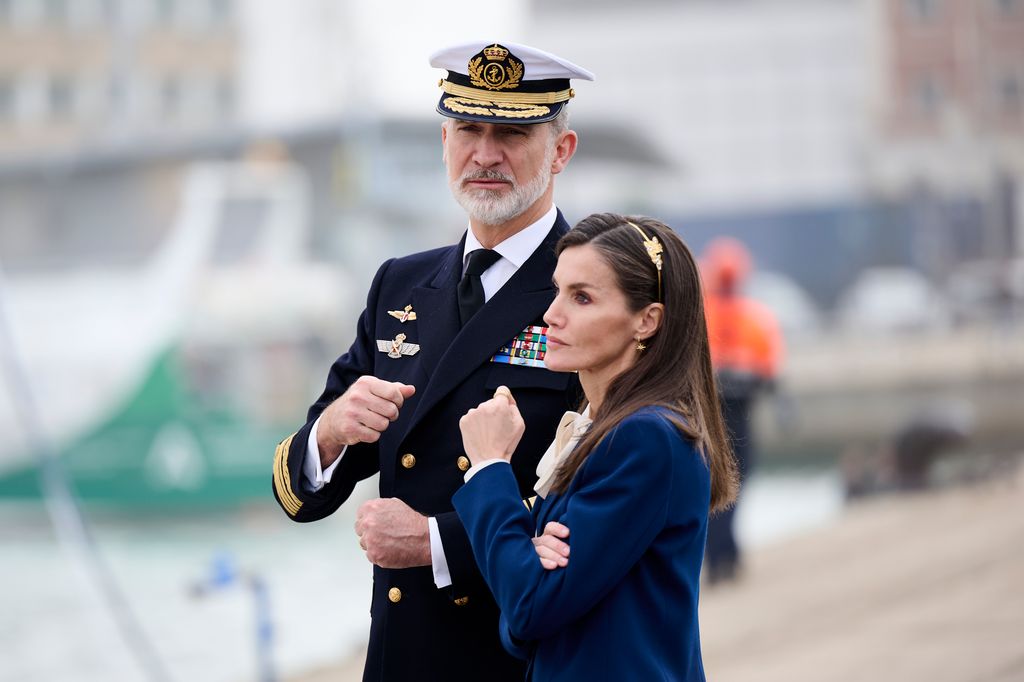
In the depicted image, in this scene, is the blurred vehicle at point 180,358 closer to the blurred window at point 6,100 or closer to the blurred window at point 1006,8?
the blurred window at point 6,100

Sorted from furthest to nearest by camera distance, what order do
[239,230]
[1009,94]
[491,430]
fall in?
[1009,94] < [239,230] < [491,430]

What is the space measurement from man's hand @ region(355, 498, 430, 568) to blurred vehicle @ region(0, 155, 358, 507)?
2099 centimetres

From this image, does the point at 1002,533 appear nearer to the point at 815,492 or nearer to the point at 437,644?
the point at 437,644

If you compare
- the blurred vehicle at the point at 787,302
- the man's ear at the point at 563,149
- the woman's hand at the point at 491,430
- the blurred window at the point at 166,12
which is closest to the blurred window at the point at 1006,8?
the blurred vehicle at the point at 787,302

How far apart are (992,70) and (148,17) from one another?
50.6 ft

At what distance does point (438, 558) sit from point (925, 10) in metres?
26.1

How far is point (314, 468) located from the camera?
236cm

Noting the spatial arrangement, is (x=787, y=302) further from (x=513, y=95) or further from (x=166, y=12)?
(x=513, y=95)

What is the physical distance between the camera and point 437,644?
230cm

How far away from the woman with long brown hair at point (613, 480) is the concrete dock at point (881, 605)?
291 centimetres

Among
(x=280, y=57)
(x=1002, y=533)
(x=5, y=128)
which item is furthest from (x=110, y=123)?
(x=1002, y=533)

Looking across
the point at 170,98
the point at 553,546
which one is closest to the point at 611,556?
the point at 553,546

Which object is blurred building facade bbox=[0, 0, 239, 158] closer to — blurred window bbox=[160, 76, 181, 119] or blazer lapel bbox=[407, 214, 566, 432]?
blurred window bbox=[160, 76, 181, 119]

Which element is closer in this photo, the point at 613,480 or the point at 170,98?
the point at 613,480
